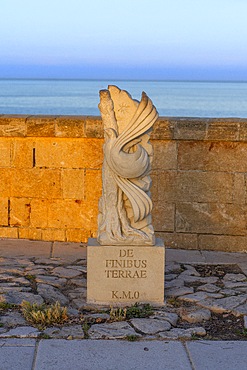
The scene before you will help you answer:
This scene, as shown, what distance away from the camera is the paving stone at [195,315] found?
17.0 feet

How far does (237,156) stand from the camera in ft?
23.8

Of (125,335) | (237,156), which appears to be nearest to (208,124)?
(237,156)

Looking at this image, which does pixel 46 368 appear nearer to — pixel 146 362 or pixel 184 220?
pixel 146 362

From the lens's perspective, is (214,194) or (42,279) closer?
(42,279)

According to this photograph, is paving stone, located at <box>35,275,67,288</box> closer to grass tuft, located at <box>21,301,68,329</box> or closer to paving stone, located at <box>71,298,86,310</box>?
paving stone, located at <box>71,298,86,310</box>

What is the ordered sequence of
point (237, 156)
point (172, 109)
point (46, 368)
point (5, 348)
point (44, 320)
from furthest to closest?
1. point (172, 109)
2. point (237, 156)
3. point (44, 320)
4. point (5, 348)
5. point (46, 368)

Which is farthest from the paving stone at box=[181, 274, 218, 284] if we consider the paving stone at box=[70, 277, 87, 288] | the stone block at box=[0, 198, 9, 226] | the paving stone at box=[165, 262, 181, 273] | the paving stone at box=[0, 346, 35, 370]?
the stone block at box=[0, 198, 9, 226]

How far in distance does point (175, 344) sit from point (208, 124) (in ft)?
10.0

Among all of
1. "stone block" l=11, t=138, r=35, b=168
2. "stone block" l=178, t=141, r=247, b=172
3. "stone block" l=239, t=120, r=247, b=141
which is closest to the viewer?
"stone block" l=239, t=120, r=247, b=141

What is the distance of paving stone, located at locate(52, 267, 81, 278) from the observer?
6258 millimetres

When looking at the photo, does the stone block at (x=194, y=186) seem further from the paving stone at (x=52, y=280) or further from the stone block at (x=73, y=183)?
the paving stone at (x=52, y=280)

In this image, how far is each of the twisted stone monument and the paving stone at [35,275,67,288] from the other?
54 cm

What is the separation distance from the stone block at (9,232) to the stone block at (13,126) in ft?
3.28

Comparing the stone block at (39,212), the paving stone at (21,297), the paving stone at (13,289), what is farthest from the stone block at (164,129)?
the paving stone at (21,297)
